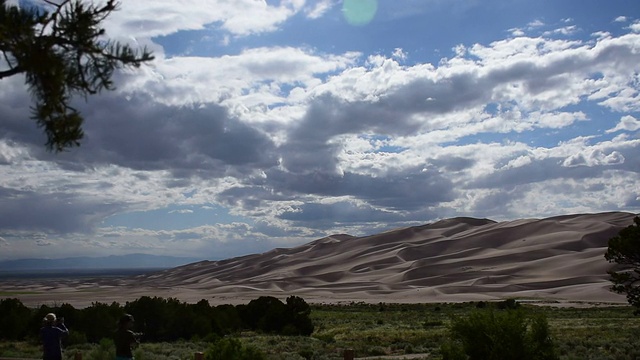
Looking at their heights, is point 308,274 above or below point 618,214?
below

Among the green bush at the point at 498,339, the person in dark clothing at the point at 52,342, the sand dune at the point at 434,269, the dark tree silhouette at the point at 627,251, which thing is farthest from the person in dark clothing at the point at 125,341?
the sand dune at the point at 434,269

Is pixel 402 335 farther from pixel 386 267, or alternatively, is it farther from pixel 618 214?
pixel 618 214

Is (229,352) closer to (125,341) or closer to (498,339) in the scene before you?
(125,341)

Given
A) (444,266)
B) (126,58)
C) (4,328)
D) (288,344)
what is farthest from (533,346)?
(444,266)

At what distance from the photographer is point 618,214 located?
5709 inches

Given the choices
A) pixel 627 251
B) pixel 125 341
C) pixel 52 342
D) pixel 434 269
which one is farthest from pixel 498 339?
pixel 434 269

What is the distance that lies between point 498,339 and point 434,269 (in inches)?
4414

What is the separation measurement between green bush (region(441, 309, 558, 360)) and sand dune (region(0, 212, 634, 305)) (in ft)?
222

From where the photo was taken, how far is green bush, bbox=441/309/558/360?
11.0 m

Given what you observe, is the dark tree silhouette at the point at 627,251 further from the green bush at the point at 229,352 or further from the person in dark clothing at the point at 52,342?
the person in dark clothing at the point at 52,342

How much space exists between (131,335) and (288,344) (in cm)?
1572

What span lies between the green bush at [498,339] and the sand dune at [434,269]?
67.7 m

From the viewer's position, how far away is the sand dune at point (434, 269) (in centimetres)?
9194

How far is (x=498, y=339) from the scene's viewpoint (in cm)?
1100
